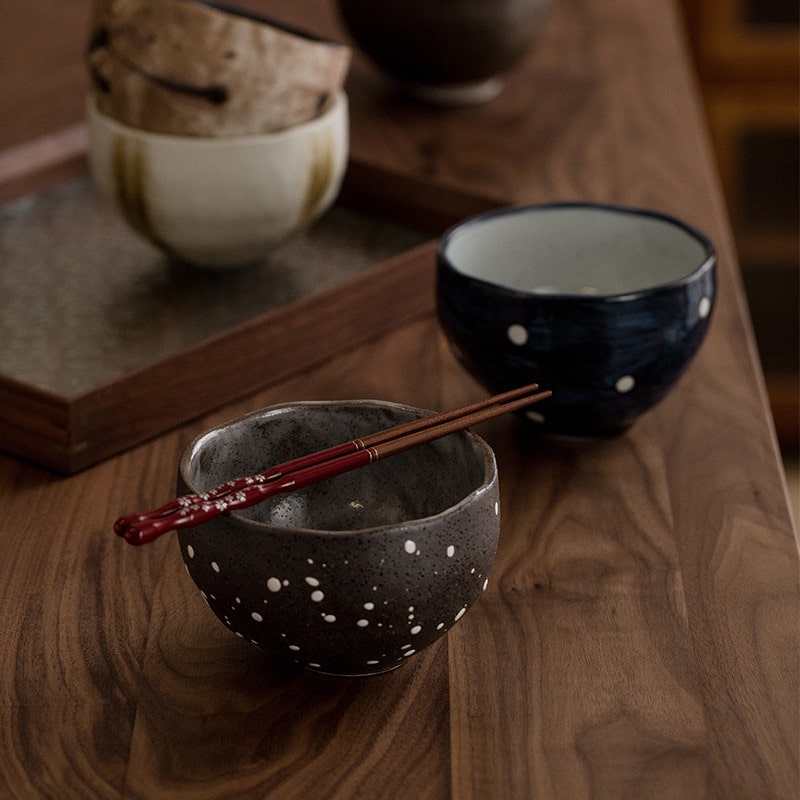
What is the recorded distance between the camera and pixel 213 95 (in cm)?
77

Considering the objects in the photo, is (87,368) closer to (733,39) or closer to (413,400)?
(413,400)

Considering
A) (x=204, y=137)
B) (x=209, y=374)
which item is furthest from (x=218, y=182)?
(x=209, y=374)

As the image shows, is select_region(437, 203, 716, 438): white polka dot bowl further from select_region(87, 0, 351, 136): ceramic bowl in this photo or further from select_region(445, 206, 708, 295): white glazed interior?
select_region(87, 0, 351, 136): ceramic bowl

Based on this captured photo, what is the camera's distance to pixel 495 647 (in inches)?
21.4

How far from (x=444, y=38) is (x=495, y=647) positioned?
2.34 ft

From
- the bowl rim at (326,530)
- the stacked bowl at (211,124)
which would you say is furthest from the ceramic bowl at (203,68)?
the bowl rim at (326,530)

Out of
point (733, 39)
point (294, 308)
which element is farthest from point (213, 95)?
point (733, 39)

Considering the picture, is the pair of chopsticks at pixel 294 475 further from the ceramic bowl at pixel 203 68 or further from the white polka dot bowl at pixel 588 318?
the ceramic bowl at pixel 203 68

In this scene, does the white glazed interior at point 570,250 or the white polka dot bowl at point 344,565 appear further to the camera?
the white glazed interior at point 570,250

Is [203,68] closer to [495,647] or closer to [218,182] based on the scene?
[218,182]

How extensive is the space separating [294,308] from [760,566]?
0.31 meters

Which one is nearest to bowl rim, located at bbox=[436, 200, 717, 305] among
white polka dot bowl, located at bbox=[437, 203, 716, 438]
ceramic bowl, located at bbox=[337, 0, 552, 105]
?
white polka dot bowl, located at bbox=[437, 203, 716, 438]

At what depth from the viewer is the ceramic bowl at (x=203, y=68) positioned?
76 cm

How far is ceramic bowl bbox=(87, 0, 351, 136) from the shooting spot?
0.76m
